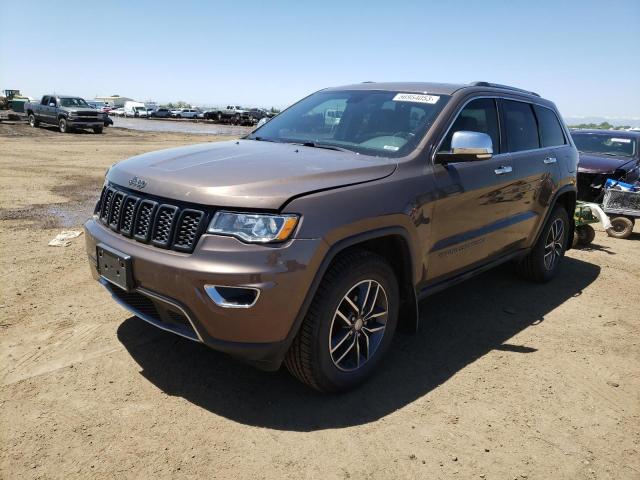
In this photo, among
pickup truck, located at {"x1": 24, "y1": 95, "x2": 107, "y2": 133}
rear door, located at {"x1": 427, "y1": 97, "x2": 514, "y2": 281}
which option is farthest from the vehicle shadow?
pickup truck, located at {"x1": 24, "y1": 95, "x2": 107, "y2": 133}

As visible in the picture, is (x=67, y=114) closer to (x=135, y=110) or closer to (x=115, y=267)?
(x=115, y=267)

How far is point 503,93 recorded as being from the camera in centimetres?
452

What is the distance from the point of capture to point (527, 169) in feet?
15.2

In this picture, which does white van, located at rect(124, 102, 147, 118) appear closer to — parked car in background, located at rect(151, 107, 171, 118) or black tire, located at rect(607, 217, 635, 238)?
parked car in background, located at rect(151, 107, 171, 118)

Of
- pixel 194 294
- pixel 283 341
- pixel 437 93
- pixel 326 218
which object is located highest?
pixel 437 93

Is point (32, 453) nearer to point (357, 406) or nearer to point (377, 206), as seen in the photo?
point (357, 406)

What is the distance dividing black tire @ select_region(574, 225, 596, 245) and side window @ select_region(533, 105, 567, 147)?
2.30 meters

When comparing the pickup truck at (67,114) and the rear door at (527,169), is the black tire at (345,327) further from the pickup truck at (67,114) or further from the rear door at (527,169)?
the pickup truck at (67,114)

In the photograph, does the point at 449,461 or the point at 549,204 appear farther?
the point at 549,204

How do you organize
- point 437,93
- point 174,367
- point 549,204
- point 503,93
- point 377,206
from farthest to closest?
point 549,204, point 503,93, point 437,93, point 174,367, point 377,206

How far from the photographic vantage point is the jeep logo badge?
2.99m

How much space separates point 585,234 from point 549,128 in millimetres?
2855

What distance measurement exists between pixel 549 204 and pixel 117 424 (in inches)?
172

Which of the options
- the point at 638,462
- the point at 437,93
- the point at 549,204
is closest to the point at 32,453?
the point at 638,462
